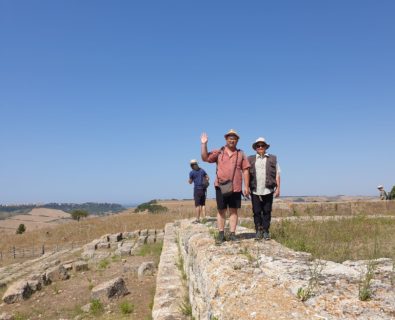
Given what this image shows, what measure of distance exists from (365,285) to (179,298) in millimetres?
3538

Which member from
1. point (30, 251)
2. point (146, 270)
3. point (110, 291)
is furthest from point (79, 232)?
point (110, 291)

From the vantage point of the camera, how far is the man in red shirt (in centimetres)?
523

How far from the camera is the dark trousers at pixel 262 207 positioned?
5547mm

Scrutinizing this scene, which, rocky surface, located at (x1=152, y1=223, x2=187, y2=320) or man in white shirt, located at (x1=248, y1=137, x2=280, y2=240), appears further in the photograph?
man in white shirt, located at (x1=248, y1=137, x2=280, y2=240)

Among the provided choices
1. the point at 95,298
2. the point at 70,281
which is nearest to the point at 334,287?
the point at 95,298

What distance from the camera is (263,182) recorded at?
5.51m

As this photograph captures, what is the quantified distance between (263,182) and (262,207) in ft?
1.44

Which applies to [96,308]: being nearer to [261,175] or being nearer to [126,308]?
[126,308]

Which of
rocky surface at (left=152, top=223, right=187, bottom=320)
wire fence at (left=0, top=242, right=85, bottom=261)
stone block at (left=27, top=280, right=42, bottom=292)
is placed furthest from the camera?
wire fence at (left=0, top=242, right=85, bottom=261)

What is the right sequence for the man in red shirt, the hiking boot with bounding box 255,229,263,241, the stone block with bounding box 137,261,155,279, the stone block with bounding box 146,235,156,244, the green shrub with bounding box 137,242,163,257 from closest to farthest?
the man in red shirt
the hiking boot with bounding box 255,229,263,241
the stone block with bounding box 137,261,155,279
the green shrub with bounding box 137,242,163,257
the stone block with bounding box 146,235,156,244

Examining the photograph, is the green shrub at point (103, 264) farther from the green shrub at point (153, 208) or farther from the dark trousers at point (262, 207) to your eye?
the green shrub at point (153, 208)

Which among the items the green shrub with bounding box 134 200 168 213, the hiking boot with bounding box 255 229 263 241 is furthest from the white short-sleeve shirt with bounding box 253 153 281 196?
the green shrub with bounding box 134 200 168 213

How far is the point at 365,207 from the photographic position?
16.8 m

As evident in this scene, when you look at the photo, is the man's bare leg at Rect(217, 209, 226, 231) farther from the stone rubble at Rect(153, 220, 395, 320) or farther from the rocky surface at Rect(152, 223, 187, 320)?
the rocky surface at Rect(152, 223, 187, 320)
